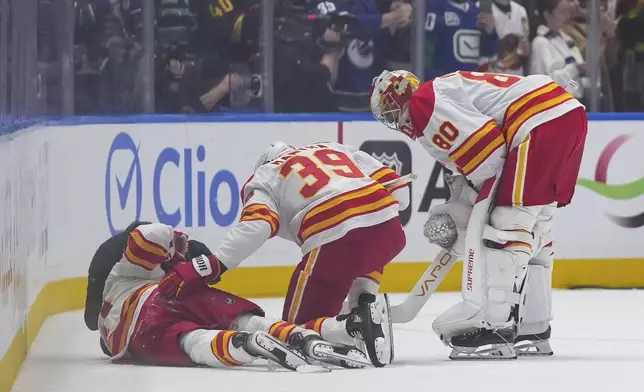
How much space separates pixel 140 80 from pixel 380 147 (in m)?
1.35

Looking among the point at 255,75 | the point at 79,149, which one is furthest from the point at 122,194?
the point at 255,75

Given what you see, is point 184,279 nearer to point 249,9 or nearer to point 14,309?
point 14,309

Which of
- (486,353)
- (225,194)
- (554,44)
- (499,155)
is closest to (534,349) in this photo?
(486,353)

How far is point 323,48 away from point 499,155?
8.69 ft

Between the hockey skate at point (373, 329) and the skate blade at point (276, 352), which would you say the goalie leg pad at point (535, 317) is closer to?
the hockey skate at point (373, 329)

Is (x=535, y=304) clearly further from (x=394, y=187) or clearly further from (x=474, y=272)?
(x=394, y=187)

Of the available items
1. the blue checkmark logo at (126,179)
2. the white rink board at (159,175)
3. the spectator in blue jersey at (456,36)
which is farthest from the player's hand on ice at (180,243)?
the spectator in blue jersey at (456,36)

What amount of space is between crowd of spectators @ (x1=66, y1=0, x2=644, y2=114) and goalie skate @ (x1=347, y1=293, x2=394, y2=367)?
2730 mm

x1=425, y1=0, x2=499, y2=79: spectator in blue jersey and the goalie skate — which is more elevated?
x1=425, y1=0, x2=499, y2=79: spectator in blue jersey

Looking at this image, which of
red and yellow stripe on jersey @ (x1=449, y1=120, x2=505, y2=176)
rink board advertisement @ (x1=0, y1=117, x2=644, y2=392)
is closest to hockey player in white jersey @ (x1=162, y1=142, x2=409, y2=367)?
red and yellow stripe on jersey @ (x1=449, y1=120, x2=505, y2=176)

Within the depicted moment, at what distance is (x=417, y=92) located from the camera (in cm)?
476

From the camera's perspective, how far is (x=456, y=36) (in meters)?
7.48

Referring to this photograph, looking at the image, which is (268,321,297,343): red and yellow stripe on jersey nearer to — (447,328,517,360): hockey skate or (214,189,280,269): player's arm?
(214,189,280,269): player's arm

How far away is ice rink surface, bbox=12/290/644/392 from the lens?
4059 millimetres
